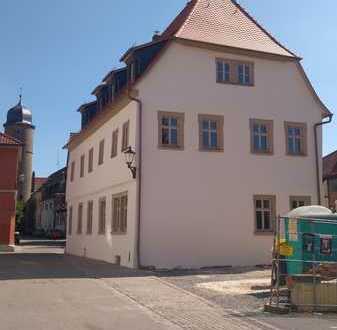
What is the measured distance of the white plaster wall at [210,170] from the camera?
21812mm

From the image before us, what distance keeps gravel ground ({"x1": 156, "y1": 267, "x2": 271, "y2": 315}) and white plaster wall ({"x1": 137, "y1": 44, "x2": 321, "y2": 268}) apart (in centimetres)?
134

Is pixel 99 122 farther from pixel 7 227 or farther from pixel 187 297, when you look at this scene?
pixel 187 297

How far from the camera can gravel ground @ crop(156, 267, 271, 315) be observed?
1262 cm

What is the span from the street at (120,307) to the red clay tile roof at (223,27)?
10480 mm

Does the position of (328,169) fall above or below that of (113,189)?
above

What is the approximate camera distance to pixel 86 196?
31500 mm

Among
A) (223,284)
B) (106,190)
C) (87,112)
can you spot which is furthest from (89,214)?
(223,284)

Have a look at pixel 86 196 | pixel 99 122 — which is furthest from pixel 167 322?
pixel 86 196

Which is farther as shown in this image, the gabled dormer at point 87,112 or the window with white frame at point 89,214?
the gabled dormer at point 87,112

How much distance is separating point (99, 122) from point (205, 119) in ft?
24.8

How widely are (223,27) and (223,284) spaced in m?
12.5

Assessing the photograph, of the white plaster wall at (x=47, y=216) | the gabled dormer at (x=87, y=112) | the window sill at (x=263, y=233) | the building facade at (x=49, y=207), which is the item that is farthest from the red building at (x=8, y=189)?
the white plaster wall at (x=47, y=216)

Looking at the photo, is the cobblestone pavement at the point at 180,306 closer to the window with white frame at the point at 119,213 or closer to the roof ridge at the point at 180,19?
the window with white frame at the point at 119,213

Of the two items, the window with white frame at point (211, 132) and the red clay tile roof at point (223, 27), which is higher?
the red clay tile roof at point (223, 27)
